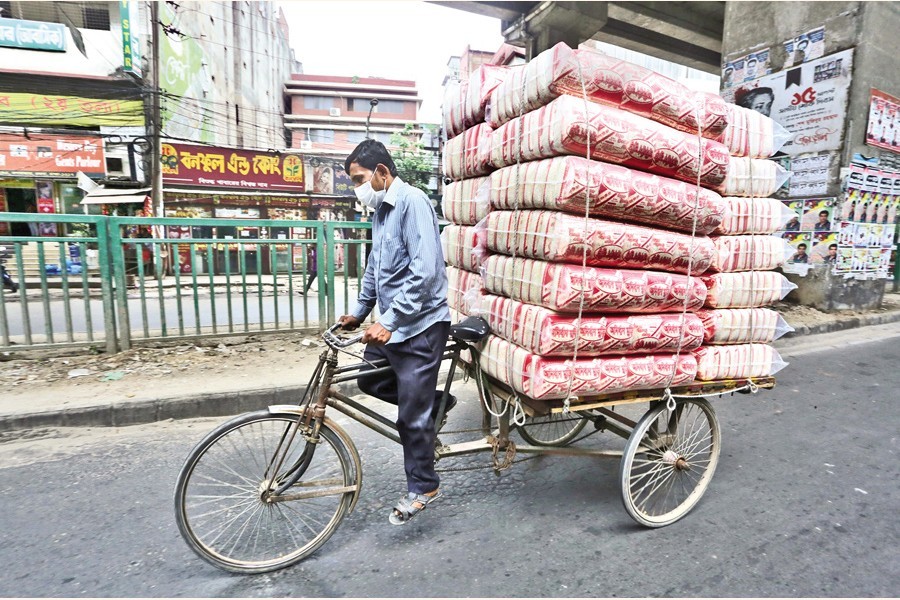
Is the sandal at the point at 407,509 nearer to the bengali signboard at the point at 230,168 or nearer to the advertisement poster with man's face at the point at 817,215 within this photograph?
the advertisement poster with man's face at the point at 817,215

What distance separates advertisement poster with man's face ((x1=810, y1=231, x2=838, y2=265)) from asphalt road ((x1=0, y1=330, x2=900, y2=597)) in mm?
5005

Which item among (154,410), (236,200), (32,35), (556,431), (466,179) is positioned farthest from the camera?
(236,200)

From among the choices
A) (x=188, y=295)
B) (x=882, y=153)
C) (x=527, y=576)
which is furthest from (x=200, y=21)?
(x=527, y=576)

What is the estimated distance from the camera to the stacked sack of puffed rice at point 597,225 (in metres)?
1.97

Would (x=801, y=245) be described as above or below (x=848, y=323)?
above

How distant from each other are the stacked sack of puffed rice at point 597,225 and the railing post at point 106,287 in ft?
12.1

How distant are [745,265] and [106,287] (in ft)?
16.4

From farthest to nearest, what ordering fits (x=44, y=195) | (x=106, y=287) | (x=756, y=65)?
(x=44, y=195) < (x=756, y=65) < (x=106, y=287)

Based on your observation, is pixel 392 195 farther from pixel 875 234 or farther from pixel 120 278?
pixel 875 234

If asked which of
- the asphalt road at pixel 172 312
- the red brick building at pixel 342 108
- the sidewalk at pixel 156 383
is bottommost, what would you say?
the sidewalk at pixel 156 383

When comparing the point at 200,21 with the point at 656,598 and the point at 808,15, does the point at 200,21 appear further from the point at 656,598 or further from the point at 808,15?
the point at 656,598

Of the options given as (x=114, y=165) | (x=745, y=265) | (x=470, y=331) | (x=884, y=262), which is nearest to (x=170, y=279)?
(x=470, y=331)

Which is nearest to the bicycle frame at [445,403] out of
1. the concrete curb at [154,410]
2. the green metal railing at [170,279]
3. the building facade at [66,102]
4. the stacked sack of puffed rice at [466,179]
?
the stacked sack of puffed rice at [466,179]

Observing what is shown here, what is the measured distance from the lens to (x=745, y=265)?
2.58 meters
